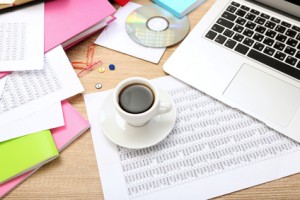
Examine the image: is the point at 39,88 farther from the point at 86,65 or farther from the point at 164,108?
the point at 164,108

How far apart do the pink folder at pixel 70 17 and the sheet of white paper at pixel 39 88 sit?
0.11ft

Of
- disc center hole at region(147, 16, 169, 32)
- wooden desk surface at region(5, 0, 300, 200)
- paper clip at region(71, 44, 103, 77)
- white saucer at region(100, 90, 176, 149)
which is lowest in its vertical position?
wooden desk surface at region(5, 0, 300, 200)

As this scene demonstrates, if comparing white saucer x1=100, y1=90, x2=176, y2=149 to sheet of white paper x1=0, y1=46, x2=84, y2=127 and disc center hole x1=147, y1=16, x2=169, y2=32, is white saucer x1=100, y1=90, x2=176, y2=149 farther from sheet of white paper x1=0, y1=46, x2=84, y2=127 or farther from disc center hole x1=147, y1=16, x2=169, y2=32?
disc center hole x1=147, y1=16, x2=169, y2=32

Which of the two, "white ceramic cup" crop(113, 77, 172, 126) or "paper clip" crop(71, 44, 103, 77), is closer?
"white ceramic cup" crop(113, 77, 172, 126)

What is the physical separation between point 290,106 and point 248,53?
0.13 metres

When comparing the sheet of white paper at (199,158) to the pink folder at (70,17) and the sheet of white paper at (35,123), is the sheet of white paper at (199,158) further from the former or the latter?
the pink folder at (70,17)

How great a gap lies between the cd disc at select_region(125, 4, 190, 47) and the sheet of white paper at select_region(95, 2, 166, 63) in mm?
11

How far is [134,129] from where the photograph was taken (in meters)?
0.55

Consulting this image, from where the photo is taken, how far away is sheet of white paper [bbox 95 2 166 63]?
654mm

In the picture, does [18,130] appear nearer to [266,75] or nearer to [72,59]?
[72,59]

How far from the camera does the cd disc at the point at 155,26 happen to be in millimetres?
669

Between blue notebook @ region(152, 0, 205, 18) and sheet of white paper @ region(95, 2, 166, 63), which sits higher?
blue notebook @ region(152, 0, 205, 18)

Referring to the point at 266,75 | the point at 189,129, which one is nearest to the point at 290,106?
the point at 266,75

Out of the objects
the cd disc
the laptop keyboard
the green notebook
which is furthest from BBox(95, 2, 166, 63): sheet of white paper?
the green notebook
